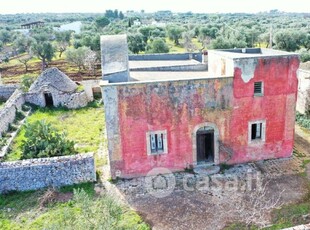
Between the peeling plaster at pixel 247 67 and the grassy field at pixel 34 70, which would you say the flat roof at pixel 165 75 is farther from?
the grassy field at pixel 34 70

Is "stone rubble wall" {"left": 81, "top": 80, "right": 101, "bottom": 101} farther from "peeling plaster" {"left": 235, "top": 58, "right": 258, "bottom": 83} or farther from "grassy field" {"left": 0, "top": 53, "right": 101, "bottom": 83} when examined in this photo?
"peeling plaster" {"left": 235, "top": 58, "right": 258, "bottom": 83}

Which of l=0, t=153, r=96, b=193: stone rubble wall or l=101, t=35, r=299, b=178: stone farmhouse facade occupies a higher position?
l=101, t=35, r=299, b=178: stone farmhouse facade

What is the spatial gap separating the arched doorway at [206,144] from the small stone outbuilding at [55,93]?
13.8m

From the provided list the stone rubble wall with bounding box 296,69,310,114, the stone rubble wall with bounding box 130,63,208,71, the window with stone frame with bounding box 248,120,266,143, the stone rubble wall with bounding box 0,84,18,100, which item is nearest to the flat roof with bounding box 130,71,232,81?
the stone rubble wall with bounding box 130,63,208,71

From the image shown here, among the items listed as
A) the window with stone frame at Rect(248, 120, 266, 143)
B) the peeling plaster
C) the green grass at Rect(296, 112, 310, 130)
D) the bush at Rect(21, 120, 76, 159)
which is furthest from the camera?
the green grass at Rect(296, 112, 310, 130)

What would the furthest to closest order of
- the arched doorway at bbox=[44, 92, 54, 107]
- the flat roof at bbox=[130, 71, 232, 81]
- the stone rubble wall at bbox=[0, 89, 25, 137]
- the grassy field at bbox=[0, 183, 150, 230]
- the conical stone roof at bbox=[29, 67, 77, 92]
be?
the arched doorway at bbox=[44, 92, 54, 107]
the conical stone roof at bbox=[29, 67, 77, 92]
the stone rubble wall at bbox=[0, 89, 25, 137]
the flat roof at bbox=[130, 71, 232, 81]
the grassy field at bbox=[0, 183, 150, 230]

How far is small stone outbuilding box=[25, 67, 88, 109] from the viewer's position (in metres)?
26.5

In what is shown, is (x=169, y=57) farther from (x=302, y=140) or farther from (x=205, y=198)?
(x=205, y=198)

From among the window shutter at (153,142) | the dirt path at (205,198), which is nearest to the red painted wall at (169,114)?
the window shutter at (153,142)

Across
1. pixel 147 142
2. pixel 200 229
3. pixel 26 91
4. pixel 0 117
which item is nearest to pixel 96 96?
pixel 26 91

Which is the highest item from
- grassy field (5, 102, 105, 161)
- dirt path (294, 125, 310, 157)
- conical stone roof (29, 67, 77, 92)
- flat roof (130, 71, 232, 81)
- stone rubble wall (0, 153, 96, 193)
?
flat roof (130, 71, 232, 81)

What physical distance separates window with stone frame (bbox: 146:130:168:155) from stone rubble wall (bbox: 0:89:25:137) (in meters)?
10.9

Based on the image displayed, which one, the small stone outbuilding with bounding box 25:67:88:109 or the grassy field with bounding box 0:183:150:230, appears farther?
the small stone outbuilding with bounding box 25:67:88:109

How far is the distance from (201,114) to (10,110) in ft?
48.8
